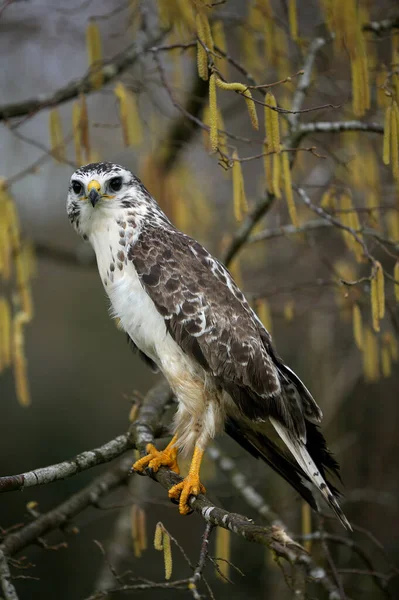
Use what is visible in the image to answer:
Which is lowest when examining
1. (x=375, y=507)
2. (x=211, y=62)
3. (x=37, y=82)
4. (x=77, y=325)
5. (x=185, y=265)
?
(x=375, y=507)

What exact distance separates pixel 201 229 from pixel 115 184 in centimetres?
202

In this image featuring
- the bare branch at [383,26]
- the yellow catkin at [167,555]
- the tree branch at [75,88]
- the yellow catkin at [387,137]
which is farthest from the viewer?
the tree branch at [75,88]

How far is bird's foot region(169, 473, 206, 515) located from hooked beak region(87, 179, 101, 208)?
1.53 meters

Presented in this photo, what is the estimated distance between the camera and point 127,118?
147 inches

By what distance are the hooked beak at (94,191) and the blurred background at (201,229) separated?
214mm

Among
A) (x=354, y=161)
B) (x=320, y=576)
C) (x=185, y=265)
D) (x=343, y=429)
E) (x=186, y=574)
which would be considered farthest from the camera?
(x=186, y=574)

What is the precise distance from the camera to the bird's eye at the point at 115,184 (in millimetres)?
3763

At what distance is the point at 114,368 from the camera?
9.31 metres

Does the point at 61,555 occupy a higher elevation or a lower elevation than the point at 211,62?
lower

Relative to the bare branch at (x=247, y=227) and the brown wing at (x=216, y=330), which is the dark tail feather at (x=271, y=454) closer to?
the brown wing at (x=216, y=330)

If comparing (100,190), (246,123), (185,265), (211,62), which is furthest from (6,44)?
(211,62)

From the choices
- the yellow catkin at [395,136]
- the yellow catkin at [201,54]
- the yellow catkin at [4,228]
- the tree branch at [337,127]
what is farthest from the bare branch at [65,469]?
the tree branch at [337,127]

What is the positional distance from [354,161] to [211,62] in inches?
78.1

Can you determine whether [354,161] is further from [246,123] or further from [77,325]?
[77,325]
